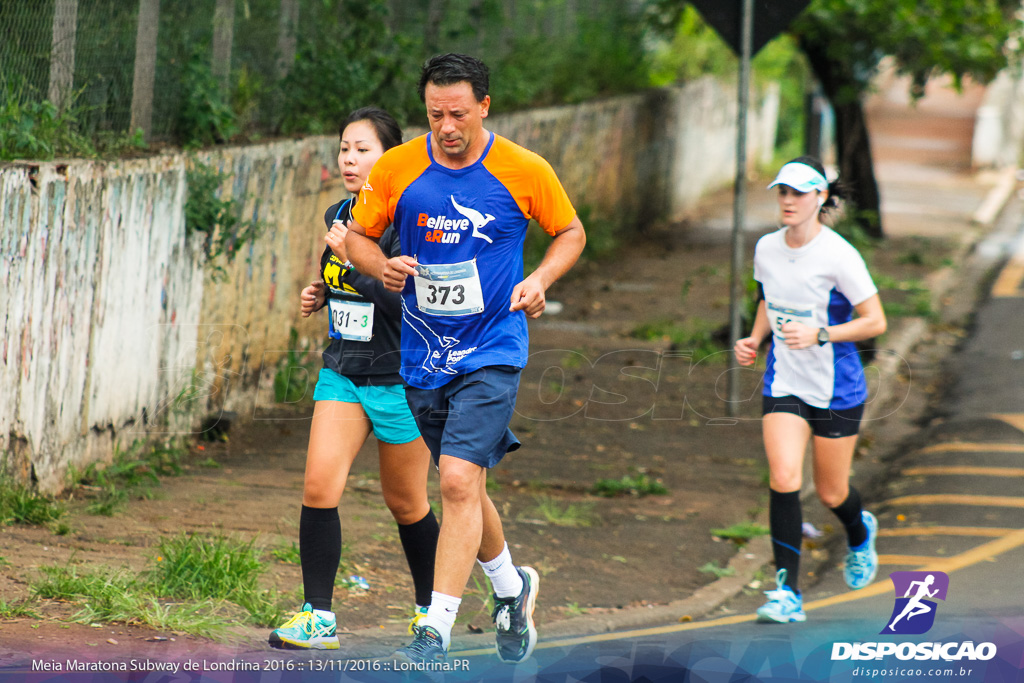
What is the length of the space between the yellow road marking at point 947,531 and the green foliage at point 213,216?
4.30 meters

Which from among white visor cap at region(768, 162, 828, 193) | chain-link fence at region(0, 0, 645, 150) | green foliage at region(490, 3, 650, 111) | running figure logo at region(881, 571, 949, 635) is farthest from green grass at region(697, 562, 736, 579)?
green foliage at region(490, 3, 650, 111)

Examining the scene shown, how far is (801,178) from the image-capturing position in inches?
225

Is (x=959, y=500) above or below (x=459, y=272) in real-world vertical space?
below

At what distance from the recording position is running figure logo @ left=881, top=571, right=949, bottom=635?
5578mm

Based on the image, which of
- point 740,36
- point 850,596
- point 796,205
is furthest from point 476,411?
point 740,36

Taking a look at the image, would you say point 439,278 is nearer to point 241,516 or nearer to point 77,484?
point 241,516

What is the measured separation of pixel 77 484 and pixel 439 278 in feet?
10.3

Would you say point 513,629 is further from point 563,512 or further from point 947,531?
point 947,531

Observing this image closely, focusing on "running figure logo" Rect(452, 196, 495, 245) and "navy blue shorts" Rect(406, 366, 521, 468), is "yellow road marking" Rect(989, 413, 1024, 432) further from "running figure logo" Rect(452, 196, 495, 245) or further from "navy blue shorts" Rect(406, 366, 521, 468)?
"running figure logo" Rect(452, 196, 495, 245)

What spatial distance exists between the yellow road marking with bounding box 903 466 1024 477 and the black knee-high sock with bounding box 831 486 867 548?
252cm

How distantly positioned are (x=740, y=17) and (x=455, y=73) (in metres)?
5.71

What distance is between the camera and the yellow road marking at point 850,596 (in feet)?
17.7

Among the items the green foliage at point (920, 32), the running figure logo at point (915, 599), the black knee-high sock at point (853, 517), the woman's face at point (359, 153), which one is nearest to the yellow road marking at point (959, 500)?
the running figure logo at point (915, 599)

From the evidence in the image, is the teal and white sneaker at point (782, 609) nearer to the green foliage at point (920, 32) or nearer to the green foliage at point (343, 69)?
the green foliage at point (343, 69)
